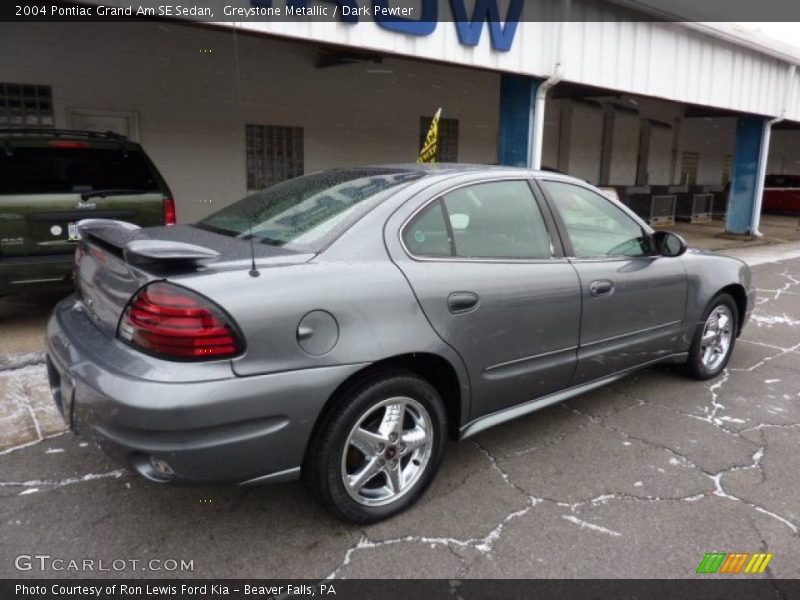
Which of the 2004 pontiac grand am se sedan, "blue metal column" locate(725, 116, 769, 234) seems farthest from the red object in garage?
the 2004 pontiac grand am se sedan

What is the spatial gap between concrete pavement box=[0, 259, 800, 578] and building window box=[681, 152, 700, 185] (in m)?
18.6

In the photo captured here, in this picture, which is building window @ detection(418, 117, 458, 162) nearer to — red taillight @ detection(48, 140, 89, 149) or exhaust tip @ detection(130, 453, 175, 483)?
red taillight @ detection(48, 140, 89, 149)

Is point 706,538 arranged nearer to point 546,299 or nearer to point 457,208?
point 546,299

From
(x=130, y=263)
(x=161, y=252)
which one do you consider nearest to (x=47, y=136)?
(x=130, y=263)

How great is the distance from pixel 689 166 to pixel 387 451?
69.0ft

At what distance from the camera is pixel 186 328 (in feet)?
7.23

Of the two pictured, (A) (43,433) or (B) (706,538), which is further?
(A) (43,433)

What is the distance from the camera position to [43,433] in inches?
139

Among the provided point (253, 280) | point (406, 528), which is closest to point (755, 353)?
point (406, 528)

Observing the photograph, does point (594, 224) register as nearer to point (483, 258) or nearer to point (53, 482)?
point (483, 258)

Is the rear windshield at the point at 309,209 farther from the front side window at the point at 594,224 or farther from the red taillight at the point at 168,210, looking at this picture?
the red taillight at the point at 168,210

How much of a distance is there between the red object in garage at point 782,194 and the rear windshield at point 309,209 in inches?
877

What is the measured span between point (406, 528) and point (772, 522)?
1.67 m

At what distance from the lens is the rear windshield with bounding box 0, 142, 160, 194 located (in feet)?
16.9
